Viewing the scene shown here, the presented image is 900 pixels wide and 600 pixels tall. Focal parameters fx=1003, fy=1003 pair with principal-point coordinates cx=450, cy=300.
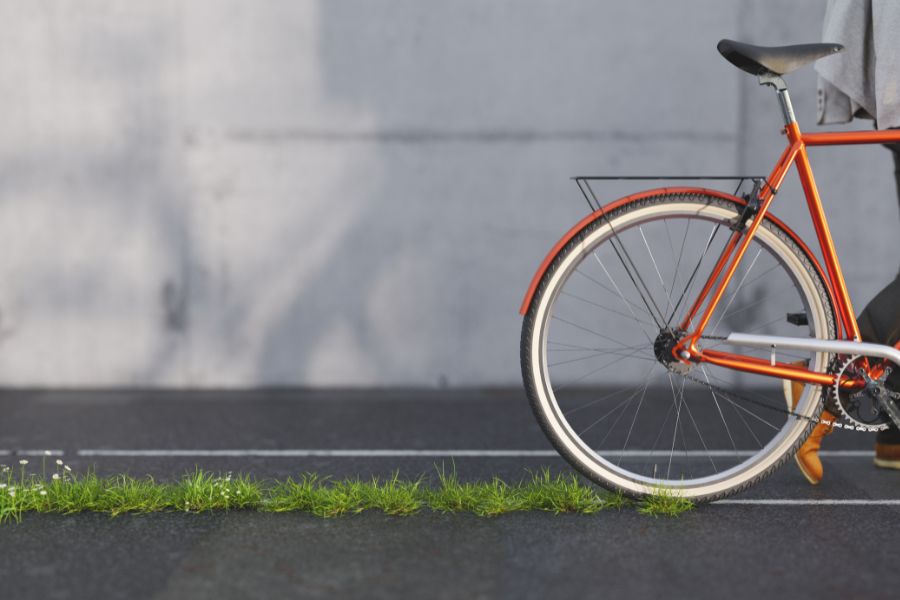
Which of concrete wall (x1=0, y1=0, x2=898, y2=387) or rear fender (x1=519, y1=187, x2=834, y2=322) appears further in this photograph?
concrete wall (x1=0, y1=0, x2=898, y2=387)

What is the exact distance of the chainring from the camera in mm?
2881

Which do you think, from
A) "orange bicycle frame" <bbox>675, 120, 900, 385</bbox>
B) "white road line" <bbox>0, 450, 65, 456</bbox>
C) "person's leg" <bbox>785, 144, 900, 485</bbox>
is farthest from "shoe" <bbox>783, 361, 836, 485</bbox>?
"white road line" <bbox>0, 450, 65, 456</bbox>

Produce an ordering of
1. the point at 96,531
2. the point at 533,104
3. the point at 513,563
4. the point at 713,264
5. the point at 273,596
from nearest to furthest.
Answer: the point at 273,596 → the point at 513,563 → the point at 96,531 → the point at 713,264 → the point at 533,104

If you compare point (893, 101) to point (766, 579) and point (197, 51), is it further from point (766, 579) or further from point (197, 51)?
point (197, 51)

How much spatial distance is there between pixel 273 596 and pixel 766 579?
1.16m

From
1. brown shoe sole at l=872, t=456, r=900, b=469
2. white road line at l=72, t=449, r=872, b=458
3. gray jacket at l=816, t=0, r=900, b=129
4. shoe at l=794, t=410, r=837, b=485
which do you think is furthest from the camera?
white road line at l=72, t=449, r=872, b=458

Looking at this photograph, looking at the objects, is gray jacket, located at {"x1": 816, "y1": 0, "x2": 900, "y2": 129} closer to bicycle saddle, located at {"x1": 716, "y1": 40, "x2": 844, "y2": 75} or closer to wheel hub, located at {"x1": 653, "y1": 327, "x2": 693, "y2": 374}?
bicycle saddle, located at {"x1": 716, "y1": 40, "x2": 844, "y2": 75}

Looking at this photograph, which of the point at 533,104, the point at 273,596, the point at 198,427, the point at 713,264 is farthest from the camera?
the point at 533,104

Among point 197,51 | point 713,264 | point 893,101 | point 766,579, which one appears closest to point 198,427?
point 197,51

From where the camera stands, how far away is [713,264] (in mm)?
3045

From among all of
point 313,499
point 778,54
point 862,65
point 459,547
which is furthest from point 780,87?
point 313,499

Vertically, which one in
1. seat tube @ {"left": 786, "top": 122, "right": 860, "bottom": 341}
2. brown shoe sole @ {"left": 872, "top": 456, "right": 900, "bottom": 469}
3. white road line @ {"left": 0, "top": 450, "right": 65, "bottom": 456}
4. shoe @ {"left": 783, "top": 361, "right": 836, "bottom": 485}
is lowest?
white road line @ {"left": 0, "top": 450, "right": 65, "bottom": 456}

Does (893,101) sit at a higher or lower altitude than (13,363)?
higher

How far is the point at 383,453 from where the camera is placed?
12.5 ft
